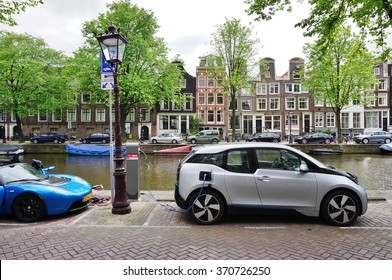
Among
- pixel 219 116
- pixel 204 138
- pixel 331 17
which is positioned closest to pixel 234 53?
pixel 204 138

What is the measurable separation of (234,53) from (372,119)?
3222cm

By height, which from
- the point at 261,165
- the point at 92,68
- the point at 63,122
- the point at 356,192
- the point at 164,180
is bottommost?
the point at 164,180

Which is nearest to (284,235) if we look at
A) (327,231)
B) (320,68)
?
(327,231)

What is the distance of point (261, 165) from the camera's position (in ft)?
19.2

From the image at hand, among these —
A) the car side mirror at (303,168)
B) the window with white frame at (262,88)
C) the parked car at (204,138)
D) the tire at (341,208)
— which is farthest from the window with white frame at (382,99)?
the car side mirror at (303,168)

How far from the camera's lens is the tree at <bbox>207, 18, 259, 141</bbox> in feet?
107

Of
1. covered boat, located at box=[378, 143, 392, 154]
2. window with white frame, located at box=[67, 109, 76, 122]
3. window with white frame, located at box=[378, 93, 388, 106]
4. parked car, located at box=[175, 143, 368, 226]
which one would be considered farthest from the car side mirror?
window with white frame, located at box=[378, 93, 388, 106]

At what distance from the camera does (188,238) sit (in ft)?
16.2

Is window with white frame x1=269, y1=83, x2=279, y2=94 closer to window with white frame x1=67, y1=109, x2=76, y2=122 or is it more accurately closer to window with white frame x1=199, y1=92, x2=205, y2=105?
window with white frame x1=199, y1=92, x2=205, y2=105

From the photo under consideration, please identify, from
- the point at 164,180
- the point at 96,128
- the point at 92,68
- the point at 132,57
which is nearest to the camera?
the point at 164,180

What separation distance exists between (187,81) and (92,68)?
2306 cm

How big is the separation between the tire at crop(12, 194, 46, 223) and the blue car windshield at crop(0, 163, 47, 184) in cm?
59

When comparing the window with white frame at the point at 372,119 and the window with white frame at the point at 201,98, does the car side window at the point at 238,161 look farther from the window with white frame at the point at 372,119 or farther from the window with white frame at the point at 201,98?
the window with white frame at the point at 372,119

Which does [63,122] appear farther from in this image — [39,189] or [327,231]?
[327,231]
